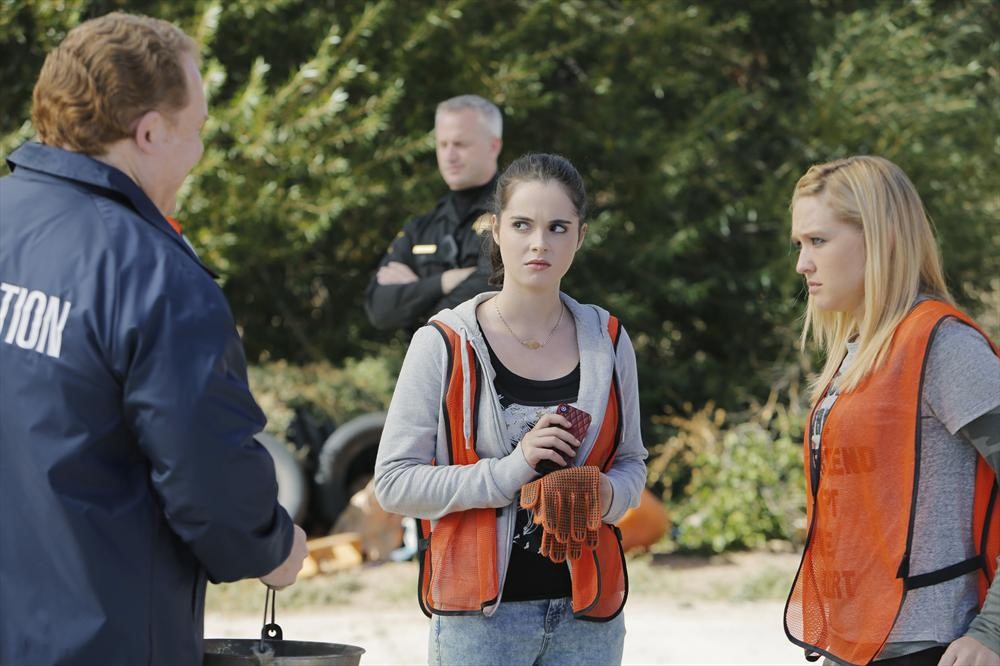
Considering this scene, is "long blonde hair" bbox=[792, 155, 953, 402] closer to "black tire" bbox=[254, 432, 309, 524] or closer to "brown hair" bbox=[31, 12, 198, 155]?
"brown hair" bbox=[31, 12, 198, 155]

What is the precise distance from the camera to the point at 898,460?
8.38 ft

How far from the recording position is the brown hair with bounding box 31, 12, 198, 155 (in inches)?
81.4

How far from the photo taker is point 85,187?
2.08 meters

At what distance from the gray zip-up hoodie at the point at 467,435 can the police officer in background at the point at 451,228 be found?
2.00 metres

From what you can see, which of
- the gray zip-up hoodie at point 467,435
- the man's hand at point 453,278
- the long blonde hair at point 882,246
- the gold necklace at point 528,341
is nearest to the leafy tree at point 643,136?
the man's hand at point 453,278

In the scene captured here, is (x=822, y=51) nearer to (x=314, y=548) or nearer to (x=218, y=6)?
(x=218, y=6)

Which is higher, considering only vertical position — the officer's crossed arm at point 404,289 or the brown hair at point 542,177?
the brown hair at point 542,177

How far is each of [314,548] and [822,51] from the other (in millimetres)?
6499

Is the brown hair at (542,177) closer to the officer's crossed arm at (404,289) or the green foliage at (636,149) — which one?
the officer's crossed arm at (404,289)

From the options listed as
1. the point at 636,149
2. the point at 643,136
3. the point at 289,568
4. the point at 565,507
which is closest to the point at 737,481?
the point at 636,149

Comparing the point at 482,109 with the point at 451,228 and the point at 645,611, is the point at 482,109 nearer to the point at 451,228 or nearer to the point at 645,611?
the point at 451,228

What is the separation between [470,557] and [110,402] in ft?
3.21

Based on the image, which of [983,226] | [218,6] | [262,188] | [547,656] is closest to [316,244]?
[262,188]

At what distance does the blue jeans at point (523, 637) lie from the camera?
8.79 feet
